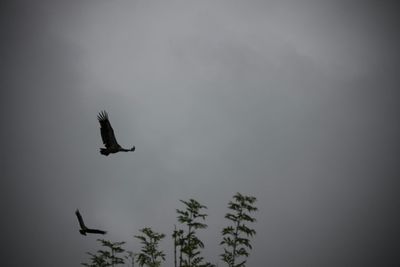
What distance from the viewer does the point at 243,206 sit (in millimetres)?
11852

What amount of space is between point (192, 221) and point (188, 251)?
115 cm

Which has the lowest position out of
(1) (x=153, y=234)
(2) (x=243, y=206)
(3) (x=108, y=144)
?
(1) (x=153, y=234)

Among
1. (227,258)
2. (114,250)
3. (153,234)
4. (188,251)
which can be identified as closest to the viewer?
(188,251)

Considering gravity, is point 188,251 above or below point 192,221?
below

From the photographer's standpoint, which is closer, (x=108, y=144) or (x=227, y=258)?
(x=227, y=258)

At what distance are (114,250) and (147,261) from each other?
2.29m

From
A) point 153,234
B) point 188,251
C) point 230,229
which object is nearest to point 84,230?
point 153,234

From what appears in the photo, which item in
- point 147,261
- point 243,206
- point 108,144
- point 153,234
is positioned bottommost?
point 147,261

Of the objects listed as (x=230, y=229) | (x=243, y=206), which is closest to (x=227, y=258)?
(x=230, y=229)

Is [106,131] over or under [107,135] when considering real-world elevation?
over

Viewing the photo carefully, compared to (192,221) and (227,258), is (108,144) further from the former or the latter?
(227,258)

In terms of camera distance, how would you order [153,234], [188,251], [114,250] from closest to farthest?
1. [188,251]
2. [153,234]
3. [114,250]

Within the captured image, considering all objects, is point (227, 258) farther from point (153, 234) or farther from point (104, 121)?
point (104, 121)

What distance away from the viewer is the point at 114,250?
14.1 meters
